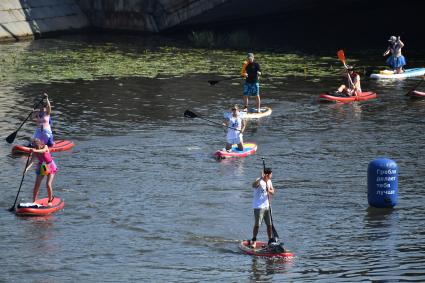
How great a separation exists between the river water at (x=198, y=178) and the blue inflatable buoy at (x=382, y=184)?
12.7 inches

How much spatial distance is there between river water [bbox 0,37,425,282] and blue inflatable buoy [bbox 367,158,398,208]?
32 centimetres

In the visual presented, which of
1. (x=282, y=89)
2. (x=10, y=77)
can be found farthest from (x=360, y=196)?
(x=10, y=77)

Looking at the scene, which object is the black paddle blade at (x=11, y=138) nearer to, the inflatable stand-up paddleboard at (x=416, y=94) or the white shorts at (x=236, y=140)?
the white shorts at (x=236, y=140)

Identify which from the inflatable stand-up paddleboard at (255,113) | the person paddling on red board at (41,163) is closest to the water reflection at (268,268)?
the person paddling on red board at (41,163)

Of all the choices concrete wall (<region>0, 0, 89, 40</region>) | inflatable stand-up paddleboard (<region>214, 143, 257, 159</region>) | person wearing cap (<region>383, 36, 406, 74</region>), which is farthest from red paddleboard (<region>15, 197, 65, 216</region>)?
concrete wall (<region>0, 0, 89, 40</region>)

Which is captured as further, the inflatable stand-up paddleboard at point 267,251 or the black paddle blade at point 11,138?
the black paddle blade at point 11,138

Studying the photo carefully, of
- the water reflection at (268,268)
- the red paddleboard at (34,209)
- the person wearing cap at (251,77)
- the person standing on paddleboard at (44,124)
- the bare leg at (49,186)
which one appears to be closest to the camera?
the water reflection at (268,268)

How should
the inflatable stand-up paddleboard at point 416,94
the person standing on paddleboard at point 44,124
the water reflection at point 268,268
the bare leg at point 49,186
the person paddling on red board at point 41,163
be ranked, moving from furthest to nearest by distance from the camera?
the inflatable stand-up paddleboard at point 416,94
the person standing on paddleboard at point 44,124
the bare leg at point 49,186
the person paddling on red board at point 41,163
the water reflection at point 268,268

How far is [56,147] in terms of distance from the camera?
33.9 meters

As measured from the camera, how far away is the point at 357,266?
74.8 ft

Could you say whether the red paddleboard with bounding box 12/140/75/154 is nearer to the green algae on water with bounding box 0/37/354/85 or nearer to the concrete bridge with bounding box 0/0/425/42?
the green algae on water with bounding box 0/37/354/85

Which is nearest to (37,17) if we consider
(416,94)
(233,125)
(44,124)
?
(416,94)

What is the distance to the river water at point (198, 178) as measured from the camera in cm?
2323

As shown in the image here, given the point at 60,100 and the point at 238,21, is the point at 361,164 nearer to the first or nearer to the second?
the point at 60,100
